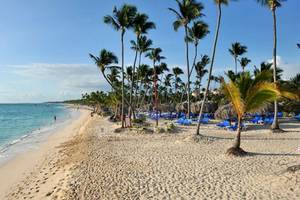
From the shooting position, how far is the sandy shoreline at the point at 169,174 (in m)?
7.91

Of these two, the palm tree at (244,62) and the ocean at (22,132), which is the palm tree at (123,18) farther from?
the palm tree at (244,62)

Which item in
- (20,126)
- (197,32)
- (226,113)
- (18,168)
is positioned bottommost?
(20,126)

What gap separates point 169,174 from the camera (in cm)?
976

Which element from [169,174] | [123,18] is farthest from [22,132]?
[169,174]

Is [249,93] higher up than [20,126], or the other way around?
[249,93]

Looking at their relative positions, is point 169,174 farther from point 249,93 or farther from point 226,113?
point 226,113

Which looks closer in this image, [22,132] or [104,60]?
[104,60]

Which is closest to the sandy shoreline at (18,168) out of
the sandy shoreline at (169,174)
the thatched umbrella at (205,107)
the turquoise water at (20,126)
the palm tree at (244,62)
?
the sandy shoreline at (169,174)

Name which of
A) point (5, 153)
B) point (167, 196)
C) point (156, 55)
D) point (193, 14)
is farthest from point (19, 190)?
point (156, 55)

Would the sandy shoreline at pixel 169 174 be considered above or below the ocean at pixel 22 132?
above

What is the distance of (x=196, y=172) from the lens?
988 cm

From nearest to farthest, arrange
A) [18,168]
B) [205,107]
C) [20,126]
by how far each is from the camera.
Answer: [18,168]
[205,107]
[20,126]

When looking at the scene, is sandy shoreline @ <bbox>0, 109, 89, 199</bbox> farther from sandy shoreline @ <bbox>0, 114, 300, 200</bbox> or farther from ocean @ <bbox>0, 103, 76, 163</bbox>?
ocean @ <bbox>0, 103, 76, 163</bbox>

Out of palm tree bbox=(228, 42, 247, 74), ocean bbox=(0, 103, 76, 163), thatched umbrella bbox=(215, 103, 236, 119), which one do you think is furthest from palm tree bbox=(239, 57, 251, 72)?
ocean bbox=(0, 103, 76, 163)
